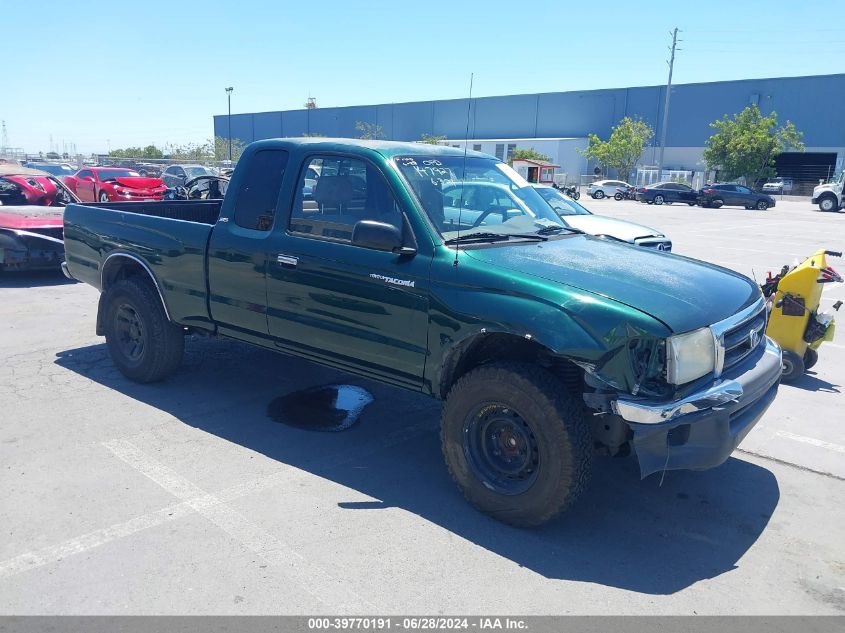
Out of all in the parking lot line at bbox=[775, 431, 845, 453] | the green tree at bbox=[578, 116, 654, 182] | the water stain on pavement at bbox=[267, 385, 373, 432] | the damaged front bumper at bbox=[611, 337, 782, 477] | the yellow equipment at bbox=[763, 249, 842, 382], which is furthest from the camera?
the green tree at bbox=[578, 116, 654, 182]

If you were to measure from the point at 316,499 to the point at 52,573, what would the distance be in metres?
1.41

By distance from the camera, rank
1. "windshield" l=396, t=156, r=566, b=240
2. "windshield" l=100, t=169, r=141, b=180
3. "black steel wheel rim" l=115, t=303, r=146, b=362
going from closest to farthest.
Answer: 1. "windshield" l=396, t=156, r=566, b=240
2. "black steel wheel rim" l=115, t=303, r=146, b=362
3. "windshield" l=100, t=169, r=141, b=180

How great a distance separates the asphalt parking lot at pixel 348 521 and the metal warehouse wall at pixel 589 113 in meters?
45.4

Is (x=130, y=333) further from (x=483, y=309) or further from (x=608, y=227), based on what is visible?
(x=608, y=227)

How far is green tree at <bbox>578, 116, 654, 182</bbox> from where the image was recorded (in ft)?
190

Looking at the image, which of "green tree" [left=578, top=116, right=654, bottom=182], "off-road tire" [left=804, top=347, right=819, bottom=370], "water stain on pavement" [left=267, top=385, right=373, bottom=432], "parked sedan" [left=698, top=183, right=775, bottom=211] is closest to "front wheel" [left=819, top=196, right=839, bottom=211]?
"parked sedan" [left=698, top=183, right=775, bottom=211]

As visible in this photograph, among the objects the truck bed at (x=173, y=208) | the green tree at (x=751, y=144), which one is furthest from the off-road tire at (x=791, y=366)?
the green tree at (x=751, y=144)

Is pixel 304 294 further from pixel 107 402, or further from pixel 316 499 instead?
pixel 107 402

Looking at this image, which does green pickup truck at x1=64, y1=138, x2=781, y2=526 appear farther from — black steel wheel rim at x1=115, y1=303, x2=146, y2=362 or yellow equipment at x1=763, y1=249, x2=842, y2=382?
yellow equipment at x1=763, y1=249, x2=842, y2=382

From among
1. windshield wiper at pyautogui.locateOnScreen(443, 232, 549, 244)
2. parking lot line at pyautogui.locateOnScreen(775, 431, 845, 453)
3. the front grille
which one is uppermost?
windshield wiper at pyautogui.locateOnScreen(443, 232, 549, 244)

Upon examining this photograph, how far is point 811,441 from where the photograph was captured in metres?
5.23

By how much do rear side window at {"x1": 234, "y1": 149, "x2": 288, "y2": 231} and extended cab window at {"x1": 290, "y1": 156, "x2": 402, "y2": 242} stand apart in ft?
0.77
